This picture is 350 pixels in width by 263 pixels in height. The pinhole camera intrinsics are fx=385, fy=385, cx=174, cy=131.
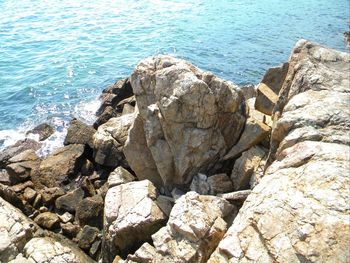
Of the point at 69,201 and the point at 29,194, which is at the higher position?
the point at 69,201

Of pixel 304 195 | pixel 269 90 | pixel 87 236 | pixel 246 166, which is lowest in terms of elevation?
pixel 87 236

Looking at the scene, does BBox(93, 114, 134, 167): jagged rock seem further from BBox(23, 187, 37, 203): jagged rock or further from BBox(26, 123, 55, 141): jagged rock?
BBox(26, 123, 55, 141): jagged rock

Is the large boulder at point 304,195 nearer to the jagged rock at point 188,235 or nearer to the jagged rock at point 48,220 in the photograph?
the jagged rock at point 188,235

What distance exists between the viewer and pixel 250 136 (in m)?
15.8

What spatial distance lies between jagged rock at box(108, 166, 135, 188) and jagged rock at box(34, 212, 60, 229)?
2.76 metres

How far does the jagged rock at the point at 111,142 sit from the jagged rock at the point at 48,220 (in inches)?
160

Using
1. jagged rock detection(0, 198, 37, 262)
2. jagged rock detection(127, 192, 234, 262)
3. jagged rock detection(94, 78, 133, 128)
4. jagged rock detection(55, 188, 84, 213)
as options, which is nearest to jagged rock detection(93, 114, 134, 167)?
jagged rock detection(55, 188, 84, 213)

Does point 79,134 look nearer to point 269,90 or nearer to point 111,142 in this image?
point 111,142

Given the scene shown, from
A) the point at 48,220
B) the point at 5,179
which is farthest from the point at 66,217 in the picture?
the point at 5,179

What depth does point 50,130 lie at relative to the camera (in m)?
27.0

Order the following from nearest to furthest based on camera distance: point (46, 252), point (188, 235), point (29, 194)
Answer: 1. point (188, 235)
2. point (46, 252)
3. point (29, 194)

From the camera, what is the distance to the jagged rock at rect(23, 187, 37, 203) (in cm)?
1842

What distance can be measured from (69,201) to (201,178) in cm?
658

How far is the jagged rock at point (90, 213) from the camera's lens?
16828 millimetres
